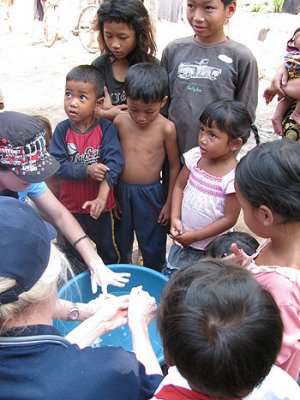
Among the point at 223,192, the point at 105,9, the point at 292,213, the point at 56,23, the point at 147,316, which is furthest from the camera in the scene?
the point at 56,23

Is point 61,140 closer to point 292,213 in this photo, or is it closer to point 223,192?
point 223,192

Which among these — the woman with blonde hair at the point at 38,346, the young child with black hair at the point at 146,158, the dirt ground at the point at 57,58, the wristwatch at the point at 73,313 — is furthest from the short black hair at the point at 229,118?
the dirt ground at the point at 57,58

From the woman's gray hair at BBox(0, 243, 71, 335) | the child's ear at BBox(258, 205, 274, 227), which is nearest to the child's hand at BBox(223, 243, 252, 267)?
the child's ear at BBox(258, 205, 274, 227)

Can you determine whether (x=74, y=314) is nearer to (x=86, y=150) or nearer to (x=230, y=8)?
(x=86, y=150)

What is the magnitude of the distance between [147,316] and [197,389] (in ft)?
1.79

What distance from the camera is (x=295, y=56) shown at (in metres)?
2.27

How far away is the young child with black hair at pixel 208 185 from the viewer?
2014 millimetres

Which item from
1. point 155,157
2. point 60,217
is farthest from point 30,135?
point 155,157

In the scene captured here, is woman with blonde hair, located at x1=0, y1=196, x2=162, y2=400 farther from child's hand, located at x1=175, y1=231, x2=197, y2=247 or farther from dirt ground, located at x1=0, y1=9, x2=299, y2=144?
dirt ground, located at x1=0, y1=9, x2=299, y2=144

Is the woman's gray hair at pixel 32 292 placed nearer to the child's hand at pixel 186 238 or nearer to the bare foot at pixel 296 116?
the child's hand at pixel 186 238

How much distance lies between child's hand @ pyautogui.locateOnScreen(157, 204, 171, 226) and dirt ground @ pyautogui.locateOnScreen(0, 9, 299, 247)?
3.91 feet

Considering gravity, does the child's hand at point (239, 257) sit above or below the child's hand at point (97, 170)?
above

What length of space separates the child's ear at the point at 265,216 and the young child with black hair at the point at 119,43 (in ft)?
4.15

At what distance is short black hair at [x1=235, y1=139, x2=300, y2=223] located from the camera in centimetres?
130
